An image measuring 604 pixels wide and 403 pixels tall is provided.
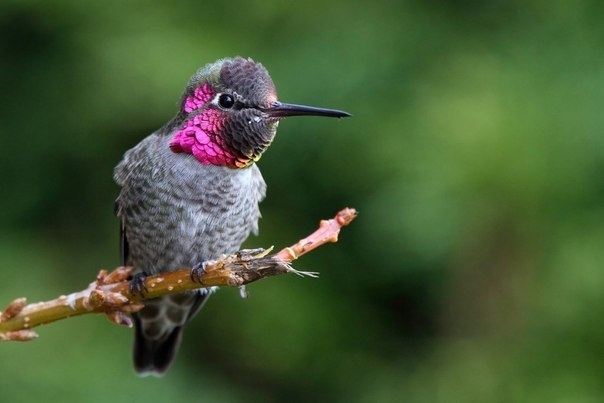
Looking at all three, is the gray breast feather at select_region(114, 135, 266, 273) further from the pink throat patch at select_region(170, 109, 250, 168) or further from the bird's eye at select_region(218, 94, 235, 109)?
the bird's eye at select_region(218, 94, 235, 109)

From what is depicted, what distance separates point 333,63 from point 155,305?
4.51 ft

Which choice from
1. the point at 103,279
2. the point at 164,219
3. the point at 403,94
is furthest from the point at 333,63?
the point at 103,279

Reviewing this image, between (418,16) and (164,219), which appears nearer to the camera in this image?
(164,219)

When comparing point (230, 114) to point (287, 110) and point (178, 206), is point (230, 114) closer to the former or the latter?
point (287, 110)

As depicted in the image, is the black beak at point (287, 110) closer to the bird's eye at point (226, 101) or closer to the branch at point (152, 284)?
the bird's eye at point (226, 101)

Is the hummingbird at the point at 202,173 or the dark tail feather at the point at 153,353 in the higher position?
the hummingbird at the point at 202,173

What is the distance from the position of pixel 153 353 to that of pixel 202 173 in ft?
3.41

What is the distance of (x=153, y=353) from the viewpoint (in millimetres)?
3383

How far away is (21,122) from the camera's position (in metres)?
4.46

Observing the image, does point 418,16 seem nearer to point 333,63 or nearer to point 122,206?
point 333,63

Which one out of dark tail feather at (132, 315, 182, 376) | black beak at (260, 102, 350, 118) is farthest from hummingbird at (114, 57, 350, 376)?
dark tail feather at (132, 315, 182, 376)

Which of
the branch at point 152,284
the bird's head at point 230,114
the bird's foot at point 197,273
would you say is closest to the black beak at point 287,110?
the bird's head at point 230,114

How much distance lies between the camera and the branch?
192 cm

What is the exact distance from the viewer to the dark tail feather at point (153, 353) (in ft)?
11.1
